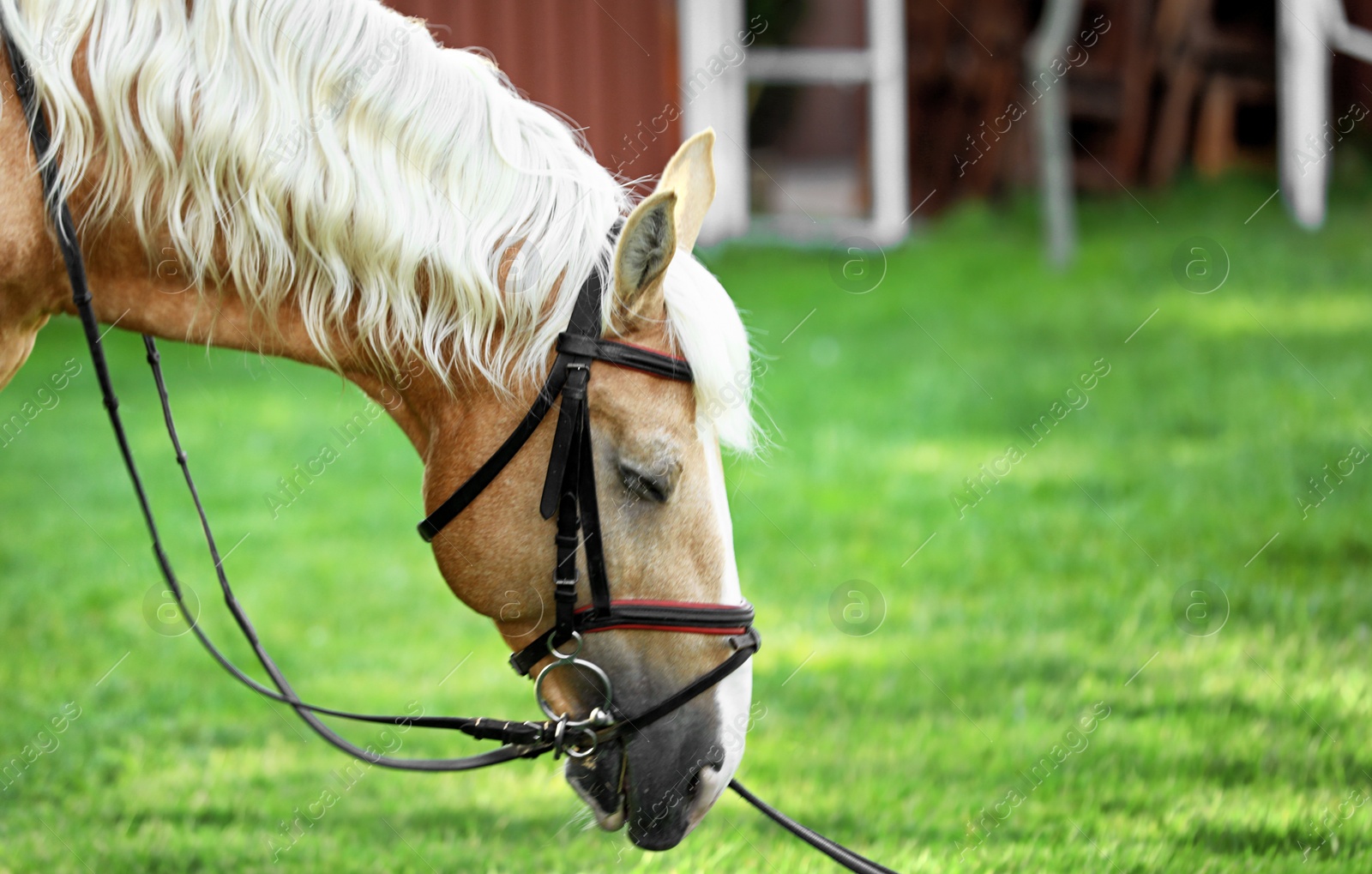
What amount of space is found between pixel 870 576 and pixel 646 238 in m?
3.40

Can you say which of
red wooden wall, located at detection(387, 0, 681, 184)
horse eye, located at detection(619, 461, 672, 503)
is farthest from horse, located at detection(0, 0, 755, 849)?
red wooden wall, located at detection(387, 0, 681, 184)

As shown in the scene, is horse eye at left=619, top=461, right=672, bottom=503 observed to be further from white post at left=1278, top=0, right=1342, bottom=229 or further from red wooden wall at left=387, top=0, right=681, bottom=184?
white post at left=1278, top=0, right=1342, bottom=229

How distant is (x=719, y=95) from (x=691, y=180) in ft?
28.6

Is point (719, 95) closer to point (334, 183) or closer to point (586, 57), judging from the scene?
point (586, 57)

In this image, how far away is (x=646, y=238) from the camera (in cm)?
199

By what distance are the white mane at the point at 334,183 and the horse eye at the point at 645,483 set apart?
16 centimetres

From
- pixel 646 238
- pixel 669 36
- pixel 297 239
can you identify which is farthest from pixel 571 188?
pixel 669 36

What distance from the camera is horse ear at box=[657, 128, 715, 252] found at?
225 centimetres

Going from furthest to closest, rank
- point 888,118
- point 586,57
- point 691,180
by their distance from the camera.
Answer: point 888,118, point 586,57, point 691,180

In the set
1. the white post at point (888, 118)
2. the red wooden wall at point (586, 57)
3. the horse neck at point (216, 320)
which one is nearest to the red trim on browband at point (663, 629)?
Answer: the horse neck at point (216, 320)

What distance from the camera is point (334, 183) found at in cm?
209

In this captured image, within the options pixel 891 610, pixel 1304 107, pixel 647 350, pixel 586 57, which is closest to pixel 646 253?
pixel 647 350

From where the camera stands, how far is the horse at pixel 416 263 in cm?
206

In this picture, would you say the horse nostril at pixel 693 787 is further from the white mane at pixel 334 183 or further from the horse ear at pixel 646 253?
the horse ear at pixel 646 253
